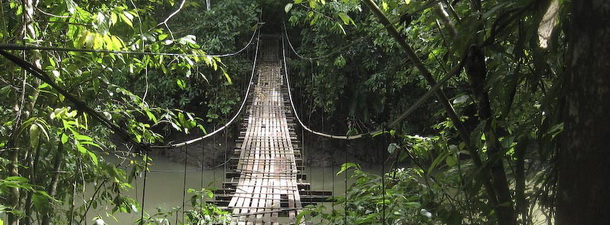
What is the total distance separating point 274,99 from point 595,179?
207 inches

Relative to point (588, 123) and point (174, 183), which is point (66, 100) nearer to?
point (588, 123)

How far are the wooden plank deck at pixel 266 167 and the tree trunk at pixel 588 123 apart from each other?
1.14 m

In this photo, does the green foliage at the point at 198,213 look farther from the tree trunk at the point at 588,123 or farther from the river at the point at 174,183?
the river at the point at 174,183

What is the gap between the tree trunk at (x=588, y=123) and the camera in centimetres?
33

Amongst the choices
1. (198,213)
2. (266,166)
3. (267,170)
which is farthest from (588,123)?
(266,166)

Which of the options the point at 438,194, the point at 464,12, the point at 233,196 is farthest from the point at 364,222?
the point at 233,196

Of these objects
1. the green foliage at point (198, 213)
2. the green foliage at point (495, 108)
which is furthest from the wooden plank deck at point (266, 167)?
the green foliage at point (495, 108)

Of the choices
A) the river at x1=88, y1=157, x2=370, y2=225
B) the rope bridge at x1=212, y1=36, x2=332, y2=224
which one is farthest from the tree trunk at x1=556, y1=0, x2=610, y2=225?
the river at x1=88, y1=157, x2=370, y2=225

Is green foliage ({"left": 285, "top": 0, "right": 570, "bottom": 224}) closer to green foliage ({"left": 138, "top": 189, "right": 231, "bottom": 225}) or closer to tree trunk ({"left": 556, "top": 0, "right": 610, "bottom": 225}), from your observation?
tree trunk ({"left": 556, "top": 0, "right": 610, "bottom": 225})

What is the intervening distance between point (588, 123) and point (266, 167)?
9.67 ft

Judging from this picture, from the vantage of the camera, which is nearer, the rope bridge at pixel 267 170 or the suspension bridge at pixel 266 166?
the suspension bridge at pixel 266 166

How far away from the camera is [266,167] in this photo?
3227 mm

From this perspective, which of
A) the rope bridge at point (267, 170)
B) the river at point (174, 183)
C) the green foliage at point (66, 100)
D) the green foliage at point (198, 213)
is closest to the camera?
the green foliage at point (66, 100)

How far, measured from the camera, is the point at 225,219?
5.15ft
